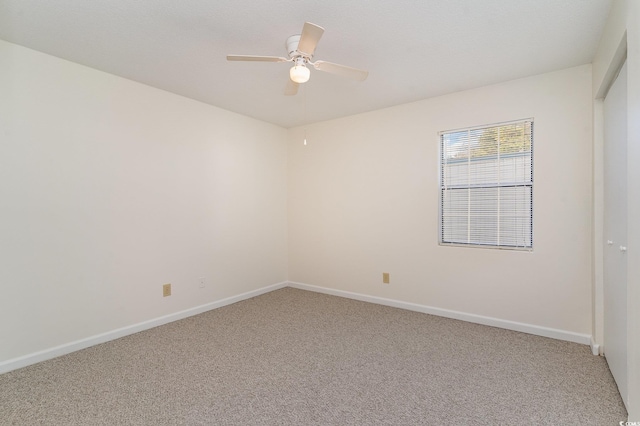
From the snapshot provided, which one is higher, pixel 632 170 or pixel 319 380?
pixel 632 170

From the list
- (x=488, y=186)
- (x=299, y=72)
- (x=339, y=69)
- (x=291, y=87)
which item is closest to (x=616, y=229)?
(x=488, y=186)

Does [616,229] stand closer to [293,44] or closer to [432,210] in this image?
[432,210]

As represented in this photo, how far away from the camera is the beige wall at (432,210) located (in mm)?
2799

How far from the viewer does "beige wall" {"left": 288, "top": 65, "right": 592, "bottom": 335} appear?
2799 mm

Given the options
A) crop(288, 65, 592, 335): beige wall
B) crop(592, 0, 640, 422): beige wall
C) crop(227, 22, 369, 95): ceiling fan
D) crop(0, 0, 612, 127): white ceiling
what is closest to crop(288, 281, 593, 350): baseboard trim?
crop(288, 65, 592, 335): beige wall

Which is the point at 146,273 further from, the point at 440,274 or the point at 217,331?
the point at 440,274

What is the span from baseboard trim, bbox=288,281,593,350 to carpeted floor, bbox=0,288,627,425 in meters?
0.10

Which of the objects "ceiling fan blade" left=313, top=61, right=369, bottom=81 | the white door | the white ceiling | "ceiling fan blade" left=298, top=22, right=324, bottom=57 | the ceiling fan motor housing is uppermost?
the white ceiling

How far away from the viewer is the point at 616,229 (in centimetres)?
207

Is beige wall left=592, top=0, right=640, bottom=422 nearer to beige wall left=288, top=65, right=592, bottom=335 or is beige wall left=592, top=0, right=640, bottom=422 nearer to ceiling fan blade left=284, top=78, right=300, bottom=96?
beige wall left=288, top=65, right=592, bottom=335

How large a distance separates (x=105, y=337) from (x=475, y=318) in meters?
3.50

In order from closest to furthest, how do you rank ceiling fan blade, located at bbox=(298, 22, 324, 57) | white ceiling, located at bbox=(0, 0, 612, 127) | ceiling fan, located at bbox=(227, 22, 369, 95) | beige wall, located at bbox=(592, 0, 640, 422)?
beige wall, located at bbox=(592, 0, 640, 422) < ceiling fan blade, located at bbox=(298, 22, 324, 57) < ceiling fan, located at bbox=(227, 22, 369, 95) < white ceiling, located at bbox=(0, 0, 612, 127)

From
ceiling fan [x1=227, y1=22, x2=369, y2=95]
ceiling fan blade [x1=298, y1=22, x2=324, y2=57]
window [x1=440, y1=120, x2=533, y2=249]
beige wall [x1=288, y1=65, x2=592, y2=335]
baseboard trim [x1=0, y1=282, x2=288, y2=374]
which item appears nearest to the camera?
ceiling fan blade [x1=298, y1=22, x2=324, y2=57]

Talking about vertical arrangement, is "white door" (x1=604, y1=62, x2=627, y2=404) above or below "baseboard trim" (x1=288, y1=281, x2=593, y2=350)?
above
